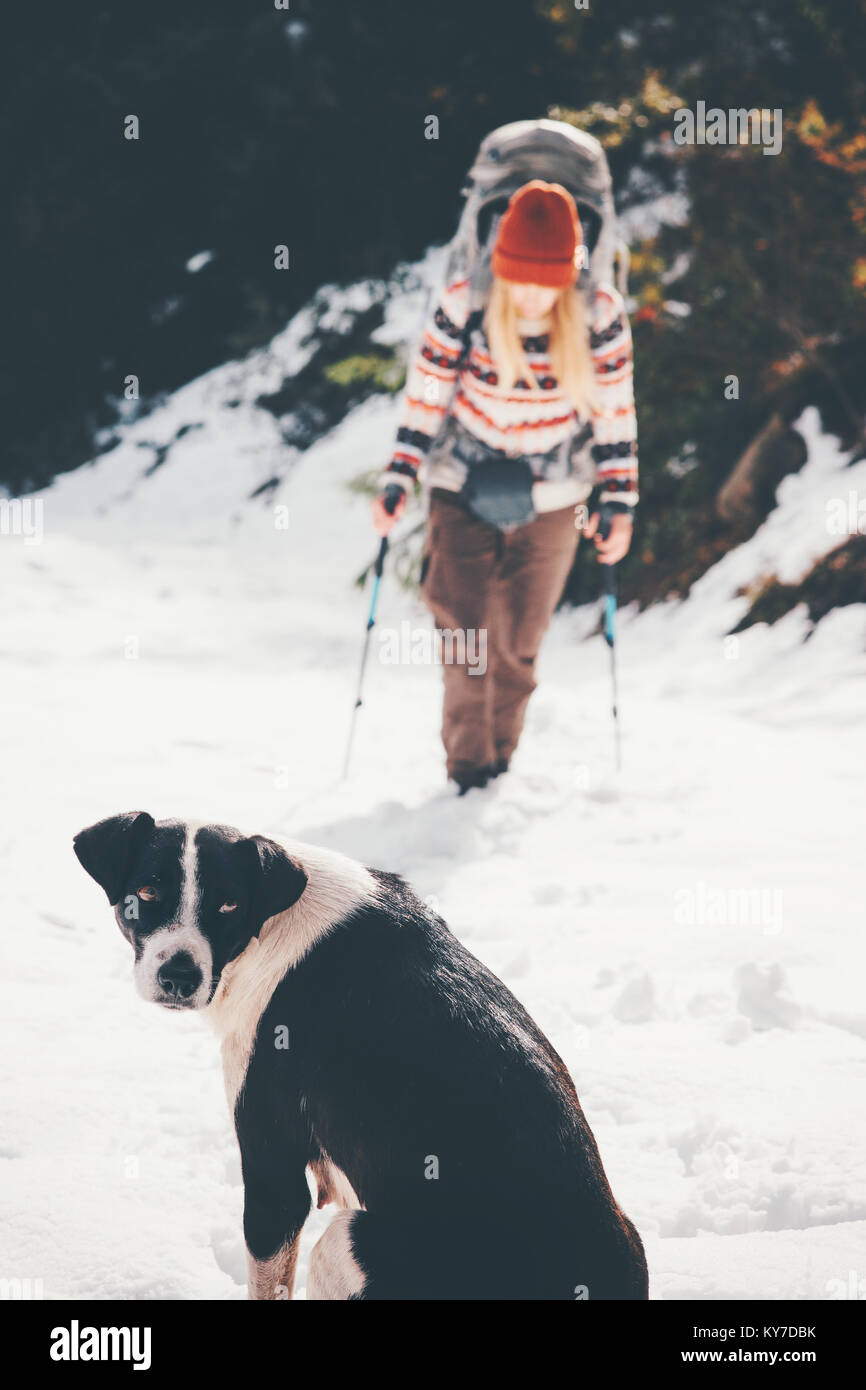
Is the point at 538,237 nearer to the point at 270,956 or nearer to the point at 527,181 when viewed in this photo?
the point at 527,181

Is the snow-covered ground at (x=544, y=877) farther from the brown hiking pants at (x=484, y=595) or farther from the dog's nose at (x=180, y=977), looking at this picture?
the dog's nose at (x=180, y=977)

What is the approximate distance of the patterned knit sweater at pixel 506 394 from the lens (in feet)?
14.3

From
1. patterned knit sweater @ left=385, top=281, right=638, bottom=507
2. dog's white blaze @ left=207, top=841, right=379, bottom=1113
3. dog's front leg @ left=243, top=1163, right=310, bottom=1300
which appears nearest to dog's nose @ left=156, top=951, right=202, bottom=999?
dog's white blaze @ left=207, top=841, right=379, bottom=1113

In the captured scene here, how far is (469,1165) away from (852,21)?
11429mm

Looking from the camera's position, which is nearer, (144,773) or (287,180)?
(144,773)

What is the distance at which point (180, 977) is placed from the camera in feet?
6.86

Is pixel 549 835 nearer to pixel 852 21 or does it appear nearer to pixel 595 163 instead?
pixel 595 163

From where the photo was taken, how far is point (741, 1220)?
2.38 m

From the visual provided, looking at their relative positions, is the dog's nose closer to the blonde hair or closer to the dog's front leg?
the dog's front leg

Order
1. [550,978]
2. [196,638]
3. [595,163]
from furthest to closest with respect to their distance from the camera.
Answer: [196,638], [595,163], [550,978]

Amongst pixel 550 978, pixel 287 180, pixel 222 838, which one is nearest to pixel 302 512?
pixel 287 180

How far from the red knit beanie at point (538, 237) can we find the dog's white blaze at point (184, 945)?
273 centimetres

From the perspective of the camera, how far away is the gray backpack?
13.8 feet

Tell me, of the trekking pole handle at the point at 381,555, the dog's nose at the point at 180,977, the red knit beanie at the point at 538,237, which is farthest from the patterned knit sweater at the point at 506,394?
the dog's nose at the point at 180,977
